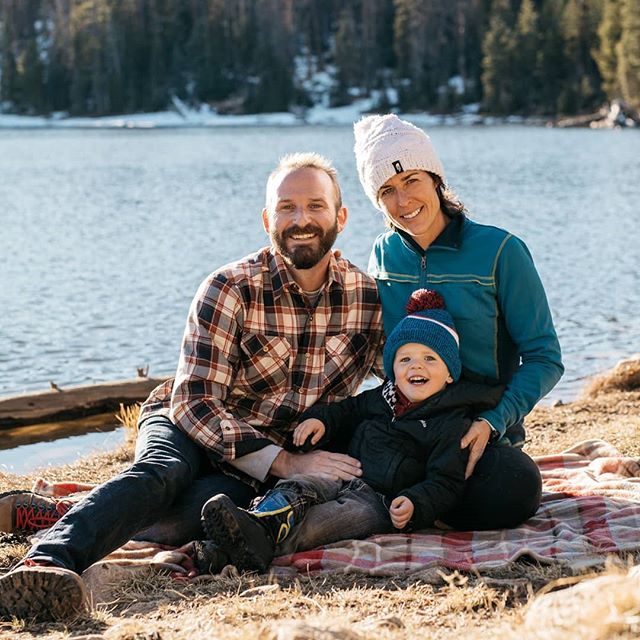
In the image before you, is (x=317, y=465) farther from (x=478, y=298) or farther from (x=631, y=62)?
(x=631, y=62)

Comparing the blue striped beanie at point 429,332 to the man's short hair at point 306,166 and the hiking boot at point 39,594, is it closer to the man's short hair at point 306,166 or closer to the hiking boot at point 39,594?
the man's short hair at point 306,166

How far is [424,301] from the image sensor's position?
543 cm

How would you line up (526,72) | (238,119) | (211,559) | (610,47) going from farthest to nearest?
(238,119)
(526,72)
(610,47)
(211,559)

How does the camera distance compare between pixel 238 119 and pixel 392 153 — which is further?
pixel 238 119

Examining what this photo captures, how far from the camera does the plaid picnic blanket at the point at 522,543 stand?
4.85m

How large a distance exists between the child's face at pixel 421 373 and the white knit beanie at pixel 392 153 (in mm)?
861

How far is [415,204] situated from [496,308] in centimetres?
62

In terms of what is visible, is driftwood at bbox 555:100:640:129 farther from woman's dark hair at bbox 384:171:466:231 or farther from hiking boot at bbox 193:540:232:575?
hiking boot at bbox 193:540:232:575

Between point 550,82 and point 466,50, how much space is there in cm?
1724

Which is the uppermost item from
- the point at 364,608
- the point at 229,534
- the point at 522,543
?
the point at 229,534

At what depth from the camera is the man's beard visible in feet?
18.0

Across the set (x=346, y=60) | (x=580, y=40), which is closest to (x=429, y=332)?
(x=580, y=40)

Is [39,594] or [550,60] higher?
[550,60]

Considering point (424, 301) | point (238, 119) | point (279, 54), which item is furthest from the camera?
point (279, 54)
